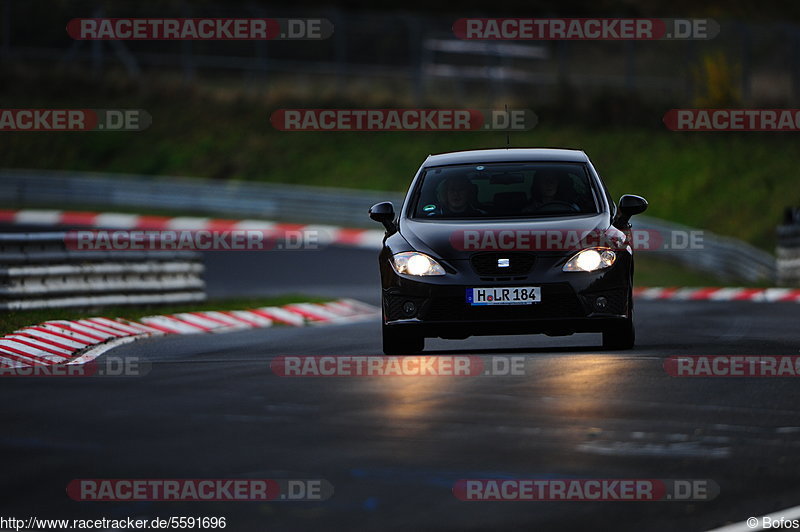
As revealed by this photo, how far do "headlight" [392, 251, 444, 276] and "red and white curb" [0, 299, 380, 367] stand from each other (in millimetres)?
2818

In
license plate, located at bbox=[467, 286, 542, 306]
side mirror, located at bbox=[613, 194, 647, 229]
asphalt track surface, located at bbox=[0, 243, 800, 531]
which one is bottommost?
asphalt track surface, located at bbox=[0, 243, 800, 531]

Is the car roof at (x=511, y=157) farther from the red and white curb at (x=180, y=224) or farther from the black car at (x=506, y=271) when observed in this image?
the red and white curb at (x=180, y=224)

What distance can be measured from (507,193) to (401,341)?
5.01ft

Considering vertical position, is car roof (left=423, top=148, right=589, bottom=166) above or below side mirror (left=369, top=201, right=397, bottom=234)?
above

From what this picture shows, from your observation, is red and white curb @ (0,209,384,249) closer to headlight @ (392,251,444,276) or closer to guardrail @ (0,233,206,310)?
guardrail @ (0,233,206,310)

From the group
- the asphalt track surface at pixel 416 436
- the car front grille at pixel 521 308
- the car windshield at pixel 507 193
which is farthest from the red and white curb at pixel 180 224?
the car front grille at pixel 521 308

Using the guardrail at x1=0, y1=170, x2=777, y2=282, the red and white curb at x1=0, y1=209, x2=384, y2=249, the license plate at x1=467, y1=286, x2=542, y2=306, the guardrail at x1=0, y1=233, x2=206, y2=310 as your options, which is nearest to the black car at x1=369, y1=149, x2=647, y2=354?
the license plate at x1=467, y1=286, x2=542, y2=306

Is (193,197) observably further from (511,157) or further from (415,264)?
(415,264)

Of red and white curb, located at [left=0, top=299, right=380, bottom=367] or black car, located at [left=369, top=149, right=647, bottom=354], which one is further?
red and white curb, located at [left=0, top=299, right=380, bottom=367]

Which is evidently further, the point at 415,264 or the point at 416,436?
the point at 415,264

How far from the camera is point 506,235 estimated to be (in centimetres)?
1274

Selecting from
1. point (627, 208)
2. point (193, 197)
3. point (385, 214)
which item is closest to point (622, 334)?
point (627, 208)

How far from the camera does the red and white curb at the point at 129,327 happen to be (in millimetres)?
13977

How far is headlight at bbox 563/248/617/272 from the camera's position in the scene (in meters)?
12.6
